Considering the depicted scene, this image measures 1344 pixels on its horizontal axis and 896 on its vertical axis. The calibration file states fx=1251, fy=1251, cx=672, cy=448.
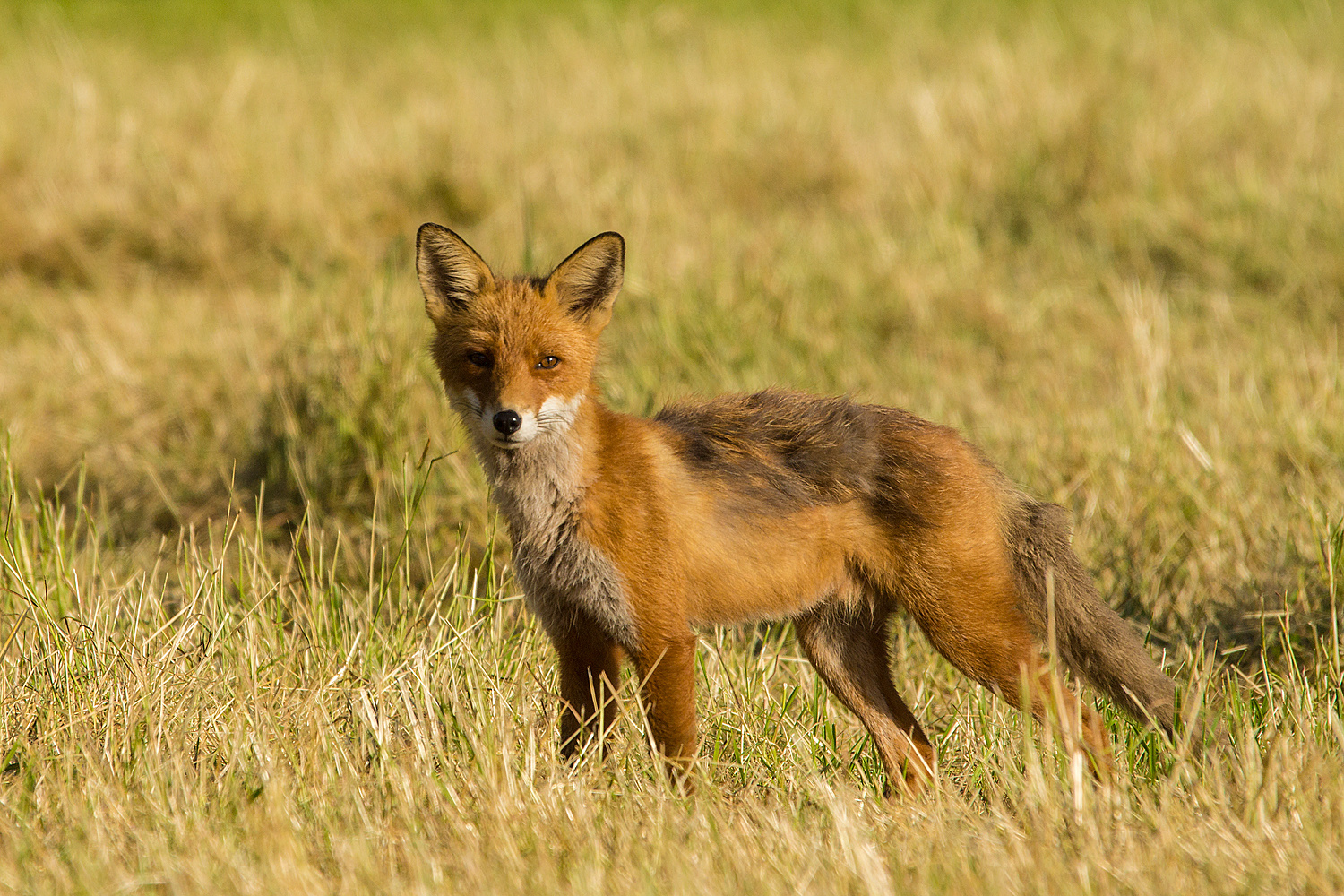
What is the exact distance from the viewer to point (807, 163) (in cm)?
948

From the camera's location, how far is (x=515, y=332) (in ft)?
11.9

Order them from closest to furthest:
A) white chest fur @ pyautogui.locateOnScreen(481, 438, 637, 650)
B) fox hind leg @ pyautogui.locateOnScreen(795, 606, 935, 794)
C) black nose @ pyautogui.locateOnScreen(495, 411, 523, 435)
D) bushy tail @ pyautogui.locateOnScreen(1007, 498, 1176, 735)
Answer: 1. black nose @ pyautogui.locateOnScreen(495, 411, 523, 435)
2. white chest fur @ pyautogui.locateOnScreen(481, 438, 637, 650)
3. bushy tail @ pyautogui.locateOnScreen(1007, 498, 1176, 735)
4. fox hind leg @ pyautogui.locateOnScreen(795, 606, 935, 794)

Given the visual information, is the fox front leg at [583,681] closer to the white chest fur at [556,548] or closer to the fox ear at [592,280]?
the white chest fur at [556,548]

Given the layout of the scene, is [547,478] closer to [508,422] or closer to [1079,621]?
[508,422]

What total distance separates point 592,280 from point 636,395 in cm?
232

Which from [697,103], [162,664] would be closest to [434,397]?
[162,664]

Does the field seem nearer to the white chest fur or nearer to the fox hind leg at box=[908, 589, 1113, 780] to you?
the fox hind leg at box=[908, 589, 1113, 780]

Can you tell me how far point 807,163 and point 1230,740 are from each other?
21.9ft

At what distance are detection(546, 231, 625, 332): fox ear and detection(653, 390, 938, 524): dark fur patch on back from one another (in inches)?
17.3

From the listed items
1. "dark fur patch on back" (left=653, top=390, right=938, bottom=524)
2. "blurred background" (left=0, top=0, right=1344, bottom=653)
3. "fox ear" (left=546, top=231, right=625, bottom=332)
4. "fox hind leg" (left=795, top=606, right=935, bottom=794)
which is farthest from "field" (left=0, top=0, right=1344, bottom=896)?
"fox ear" (left=546, top=231, right=625, bottom=332)

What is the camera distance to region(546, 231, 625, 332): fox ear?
3.82 metres

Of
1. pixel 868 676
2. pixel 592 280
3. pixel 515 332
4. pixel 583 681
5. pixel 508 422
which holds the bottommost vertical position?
pixel 868 676

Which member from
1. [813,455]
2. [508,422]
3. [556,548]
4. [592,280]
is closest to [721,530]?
[813,455]

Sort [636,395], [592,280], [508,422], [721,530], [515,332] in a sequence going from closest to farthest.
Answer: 1. [508,422]
2. [515,332]
3. [721,530]
4. [592,280]
5. [636,395]
